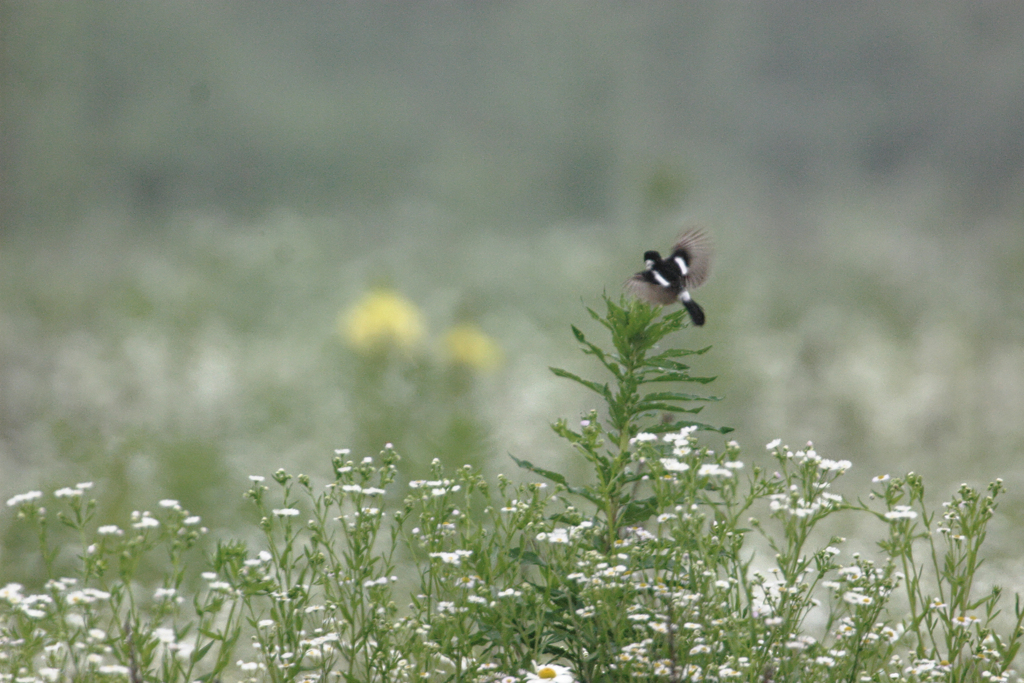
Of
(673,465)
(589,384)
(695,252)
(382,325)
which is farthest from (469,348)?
(673,465)

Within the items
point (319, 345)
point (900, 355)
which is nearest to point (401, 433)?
point (319, 345)

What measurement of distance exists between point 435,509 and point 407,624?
161 millimetres

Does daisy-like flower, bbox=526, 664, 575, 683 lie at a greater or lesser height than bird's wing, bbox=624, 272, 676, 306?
lesser

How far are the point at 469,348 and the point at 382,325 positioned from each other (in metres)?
0.24

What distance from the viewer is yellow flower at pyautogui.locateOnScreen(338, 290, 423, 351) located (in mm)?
2559

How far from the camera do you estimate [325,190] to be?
315 cm

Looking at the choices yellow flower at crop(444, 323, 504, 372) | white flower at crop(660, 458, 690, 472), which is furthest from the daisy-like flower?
yellow flower at crop(444, 323, 504, 372)

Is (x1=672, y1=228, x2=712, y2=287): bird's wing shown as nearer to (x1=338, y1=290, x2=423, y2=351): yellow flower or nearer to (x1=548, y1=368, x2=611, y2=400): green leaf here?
(x1=548, y1=368, x2=611, y2=400): green leaf

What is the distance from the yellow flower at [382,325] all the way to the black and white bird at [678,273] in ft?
4.14

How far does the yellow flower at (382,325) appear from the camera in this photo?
8.39ft

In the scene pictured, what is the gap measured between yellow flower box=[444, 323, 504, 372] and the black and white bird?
47.6 inches

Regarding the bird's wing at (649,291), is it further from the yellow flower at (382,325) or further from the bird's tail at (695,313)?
the yellow flower at (382,325)

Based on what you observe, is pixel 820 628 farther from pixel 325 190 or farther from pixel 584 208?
pixel 325 190

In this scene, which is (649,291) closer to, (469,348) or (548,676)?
(548,676)
